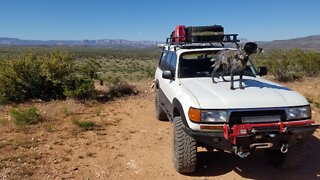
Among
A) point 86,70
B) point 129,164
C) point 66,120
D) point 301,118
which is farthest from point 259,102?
point 86,70

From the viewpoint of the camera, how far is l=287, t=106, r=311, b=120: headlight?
190 inches

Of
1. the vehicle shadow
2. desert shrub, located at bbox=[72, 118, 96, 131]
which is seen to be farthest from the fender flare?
desert shrub, located at bbox=[72, 118, 96, 131]

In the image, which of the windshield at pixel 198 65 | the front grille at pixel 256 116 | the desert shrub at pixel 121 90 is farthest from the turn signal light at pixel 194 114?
the desert shrub at pixel 121 90

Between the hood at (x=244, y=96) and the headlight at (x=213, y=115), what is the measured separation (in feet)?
0.21

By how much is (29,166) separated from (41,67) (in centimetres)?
672

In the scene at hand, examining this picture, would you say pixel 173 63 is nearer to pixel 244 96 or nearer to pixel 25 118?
pixel 244 96

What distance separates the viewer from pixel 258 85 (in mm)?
5730

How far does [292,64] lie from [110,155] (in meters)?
13.1

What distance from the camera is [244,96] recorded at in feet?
16.3

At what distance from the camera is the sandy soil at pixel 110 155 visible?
5613mm

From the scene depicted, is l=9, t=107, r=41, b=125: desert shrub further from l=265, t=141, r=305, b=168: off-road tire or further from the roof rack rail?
l=265, t=141, r=305, b=168: off-road tire

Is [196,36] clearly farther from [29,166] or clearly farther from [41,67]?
[41,67]

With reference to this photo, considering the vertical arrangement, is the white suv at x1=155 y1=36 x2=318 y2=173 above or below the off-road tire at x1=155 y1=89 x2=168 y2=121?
above

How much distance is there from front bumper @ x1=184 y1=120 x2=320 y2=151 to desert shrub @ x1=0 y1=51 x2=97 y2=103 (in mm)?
7527
